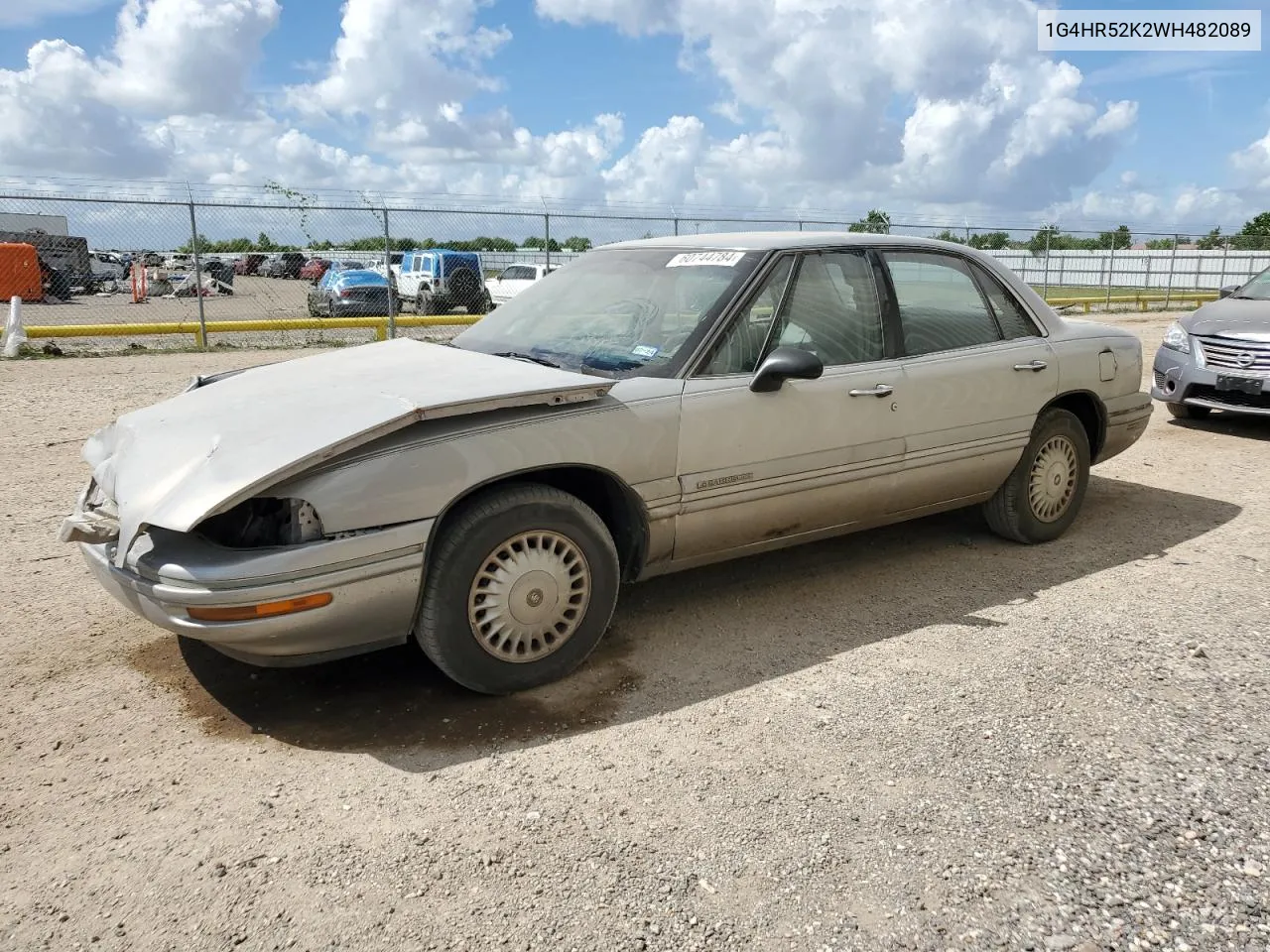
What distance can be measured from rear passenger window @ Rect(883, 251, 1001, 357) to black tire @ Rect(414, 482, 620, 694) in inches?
75.6

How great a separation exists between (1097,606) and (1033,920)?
231 centimetres

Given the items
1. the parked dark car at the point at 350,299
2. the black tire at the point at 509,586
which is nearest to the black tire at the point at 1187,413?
the black tire at the point at 509,586

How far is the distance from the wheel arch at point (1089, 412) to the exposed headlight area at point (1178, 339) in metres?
3.75

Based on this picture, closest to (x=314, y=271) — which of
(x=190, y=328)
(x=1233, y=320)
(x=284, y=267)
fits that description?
(x=284, y=267)

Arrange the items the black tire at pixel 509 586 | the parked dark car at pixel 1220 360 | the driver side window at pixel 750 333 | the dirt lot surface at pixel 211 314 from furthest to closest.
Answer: the dirt lot surface at pixel 211 314 < the parked dark car at pixel 1220 360 < the driver side window at pixel 750 333 < the black tire at pixel 509 586

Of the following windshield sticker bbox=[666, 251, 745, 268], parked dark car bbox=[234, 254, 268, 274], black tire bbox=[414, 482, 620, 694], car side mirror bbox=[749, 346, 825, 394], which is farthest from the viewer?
parked dark car bbox=[234, 254, 268, 274]

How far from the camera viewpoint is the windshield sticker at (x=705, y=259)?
427cm

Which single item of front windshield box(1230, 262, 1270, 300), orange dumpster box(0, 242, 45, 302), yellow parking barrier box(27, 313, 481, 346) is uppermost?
orange dumpster box(0, 242, 45, 302)

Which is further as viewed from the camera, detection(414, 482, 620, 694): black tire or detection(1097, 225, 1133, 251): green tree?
detection(1097, 225, 1133, 251): green tree

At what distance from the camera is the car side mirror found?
384 centimetres

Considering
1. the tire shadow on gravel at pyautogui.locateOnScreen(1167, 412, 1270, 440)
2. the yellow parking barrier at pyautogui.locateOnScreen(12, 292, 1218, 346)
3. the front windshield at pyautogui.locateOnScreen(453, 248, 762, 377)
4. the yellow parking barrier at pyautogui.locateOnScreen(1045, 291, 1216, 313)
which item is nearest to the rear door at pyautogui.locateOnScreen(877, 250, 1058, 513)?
the front windshield at pyautogui.locateOnScreen(453, 248, 762, 377)

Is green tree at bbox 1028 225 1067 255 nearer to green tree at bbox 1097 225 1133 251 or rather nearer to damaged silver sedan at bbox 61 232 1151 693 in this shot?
green tree at bbox 1097 225 1133 251

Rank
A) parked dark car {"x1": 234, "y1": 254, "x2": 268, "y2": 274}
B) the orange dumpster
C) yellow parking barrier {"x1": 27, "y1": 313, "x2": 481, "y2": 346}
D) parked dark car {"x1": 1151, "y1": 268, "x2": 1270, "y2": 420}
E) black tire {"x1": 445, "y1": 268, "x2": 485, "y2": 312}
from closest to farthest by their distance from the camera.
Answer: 1. parked dark car {"x1": 1151, "y1": 268, "x2": 1270, "y2": 420}
2. yellow parking barrier {"x1": 27, "y1": 313, "x2": 481, "y2": 346}
3. parked dark car {"x1": 234, "y1": 254, "x2": 268, "y2": 274}
4. black tire {"x1": 445, "y1": 268, "x2": 485, "y2": 312}
5. the orange dumpster

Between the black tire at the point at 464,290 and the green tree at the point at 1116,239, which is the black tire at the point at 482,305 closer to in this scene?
the black tire at the point at 464,290
